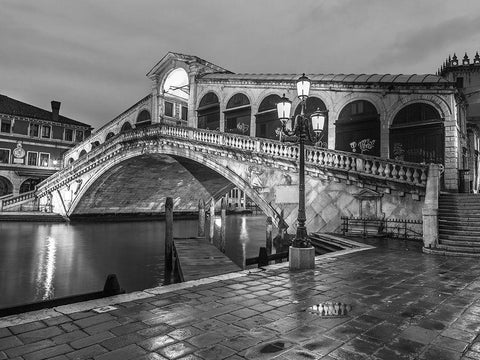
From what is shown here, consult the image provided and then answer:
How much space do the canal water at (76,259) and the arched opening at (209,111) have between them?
7647mm

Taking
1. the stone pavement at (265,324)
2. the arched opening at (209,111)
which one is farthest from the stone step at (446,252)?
the arched opening at (209,111)

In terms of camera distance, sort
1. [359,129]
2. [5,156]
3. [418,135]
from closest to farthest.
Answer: [418,135] < [359,129] < [5,156]

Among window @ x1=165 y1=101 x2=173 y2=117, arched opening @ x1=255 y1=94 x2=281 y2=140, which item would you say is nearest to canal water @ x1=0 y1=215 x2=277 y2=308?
arched opening @ x1=255 y1=94 x2=281 y2=140

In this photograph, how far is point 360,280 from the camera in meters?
5.98

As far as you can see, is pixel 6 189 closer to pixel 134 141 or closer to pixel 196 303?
pixel 134 141

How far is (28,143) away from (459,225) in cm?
3927

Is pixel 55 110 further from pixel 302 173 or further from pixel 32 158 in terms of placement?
pixel 302 173

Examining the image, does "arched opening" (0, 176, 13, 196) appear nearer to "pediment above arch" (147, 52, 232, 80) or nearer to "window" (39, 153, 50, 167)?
"window" (39, 153, 50, 167)

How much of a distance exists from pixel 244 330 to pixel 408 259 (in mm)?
5797

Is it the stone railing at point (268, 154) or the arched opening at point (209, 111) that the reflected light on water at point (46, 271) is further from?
the arched opening at point (209, 111)

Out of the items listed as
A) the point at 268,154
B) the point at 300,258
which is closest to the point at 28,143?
the point at 268,154

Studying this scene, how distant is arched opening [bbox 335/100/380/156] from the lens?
16484 millimetres

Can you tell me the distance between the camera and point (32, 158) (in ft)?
120

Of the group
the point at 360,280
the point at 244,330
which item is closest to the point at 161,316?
the point at 244,330
